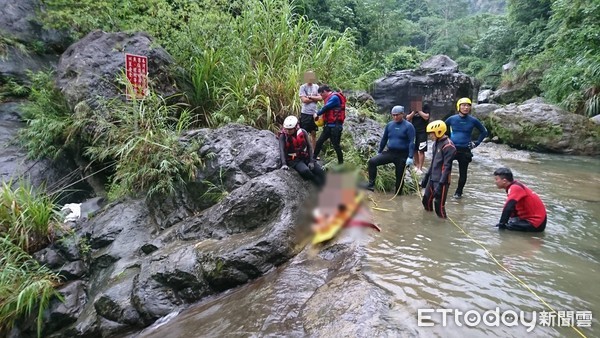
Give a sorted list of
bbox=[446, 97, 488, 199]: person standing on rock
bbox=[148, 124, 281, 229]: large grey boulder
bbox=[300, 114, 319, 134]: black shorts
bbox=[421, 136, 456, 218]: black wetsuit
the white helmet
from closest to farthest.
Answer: the white helmet < bbox=[421, 136, 456, 218]: black wetsuit < bbox=[148, 124, 281, 229]: large grey boulder < bbox=[446, 97, 488, 199]: person standing on rock < bbox=[300, 114, 319, 134]: black shorts

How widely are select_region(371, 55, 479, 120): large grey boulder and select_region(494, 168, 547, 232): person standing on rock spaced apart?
1095cm

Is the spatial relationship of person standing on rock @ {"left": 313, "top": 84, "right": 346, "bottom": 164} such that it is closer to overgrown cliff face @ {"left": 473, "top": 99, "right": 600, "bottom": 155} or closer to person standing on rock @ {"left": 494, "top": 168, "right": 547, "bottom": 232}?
person standing on rock @ {"left": 494, "top": 168, "right": 547, "bottom": 232}

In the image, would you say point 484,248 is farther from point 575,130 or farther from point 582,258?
point 575,130

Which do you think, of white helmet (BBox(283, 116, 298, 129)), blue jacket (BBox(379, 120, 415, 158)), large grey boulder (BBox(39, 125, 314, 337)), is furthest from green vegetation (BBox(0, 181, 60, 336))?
blue jacket (BBox(379, 120, 415, 158))

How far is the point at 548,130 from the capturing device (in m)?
11.7

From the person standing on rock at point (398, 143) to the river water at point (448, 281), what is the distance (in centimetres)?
74

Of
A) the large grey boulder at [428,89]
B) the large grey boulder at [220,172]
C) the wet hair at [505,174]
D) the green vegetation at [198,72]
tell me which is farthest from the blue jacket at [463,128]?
the large grey boulder at [428,89]

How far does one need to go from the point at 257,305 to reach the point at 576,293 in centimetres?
288

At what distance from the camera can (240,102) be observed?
7.17 metres

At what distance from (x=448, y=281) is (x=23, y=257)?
17.9 ft

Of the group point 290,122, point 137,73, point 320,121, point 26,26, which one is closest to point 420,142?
point 320,121

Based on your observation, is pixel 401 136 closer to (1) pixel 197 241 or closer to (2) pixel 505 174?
(2) pixel 505 174

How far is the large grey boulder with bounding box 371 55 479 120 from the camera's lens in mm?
15664

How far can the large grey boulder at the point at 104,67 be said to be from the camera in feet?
22.9
